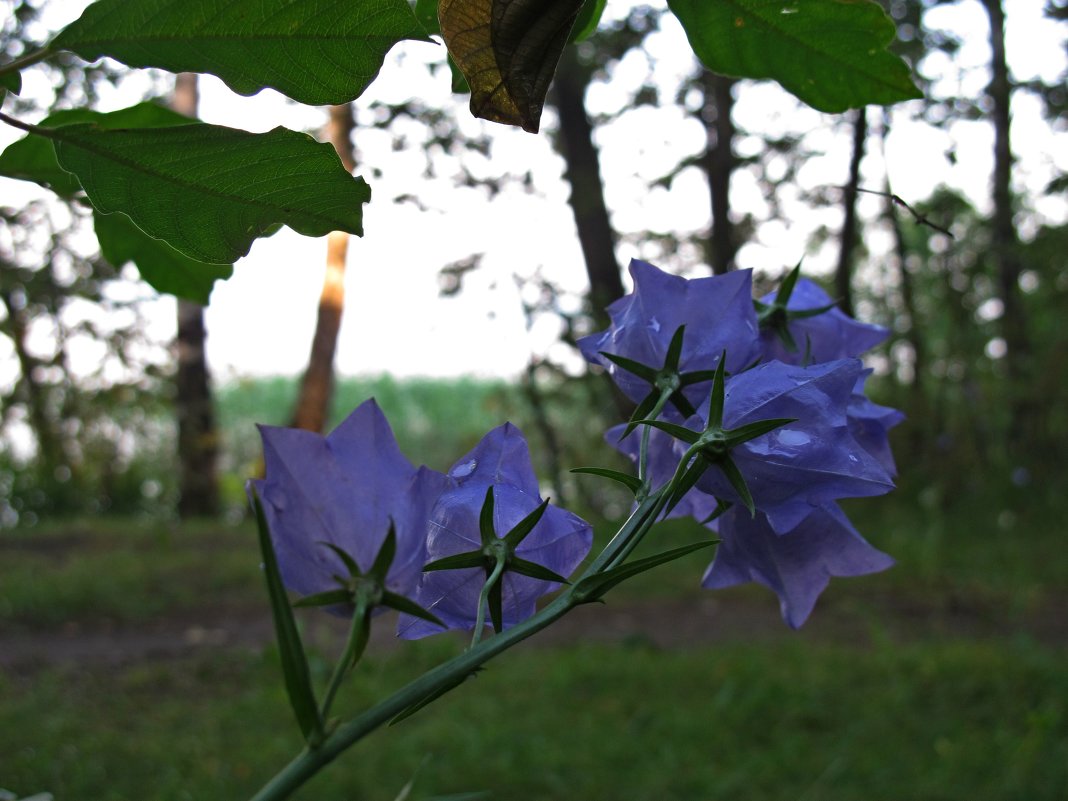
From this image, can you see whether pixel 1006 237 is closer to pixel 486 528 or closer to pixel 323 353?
pixel 323 353

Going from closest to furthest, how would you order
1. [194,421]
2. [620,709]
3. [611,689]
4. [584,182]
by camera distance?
[620,709] → [611,689] → [584,182] → [194,421]

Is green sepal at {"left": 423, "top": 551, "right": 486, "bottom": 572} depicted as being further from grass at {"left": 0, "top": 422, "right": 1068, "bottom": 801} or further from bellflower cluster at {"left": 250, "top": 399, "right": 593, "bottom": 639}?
grass at {"left": 0, "top": 422, "right": 1068, "bottom": 801}

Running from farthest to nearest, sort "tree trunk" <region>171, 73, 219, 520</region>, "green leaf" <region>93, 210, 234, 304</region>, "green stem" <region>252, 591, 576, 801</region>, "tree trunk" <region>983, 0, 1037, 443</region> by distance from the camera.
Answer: "tree trunk" <region>171, 73, 219, 520</region> < "tree trunk" <region>983, 0, 1037, 443</region> < "green leaf" <region>93, 210, 234, 304</region> < "green stem" <region>252, 591, 576, 801</region>

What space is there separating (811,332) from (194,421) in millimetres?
5810

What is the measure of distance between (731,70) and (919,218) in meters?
0.13

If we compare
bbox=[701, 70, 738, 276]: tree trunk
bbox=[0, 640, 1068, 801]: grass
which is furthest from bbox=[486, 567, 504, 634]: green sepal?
bbox=[701, 70, 738, 276]: tree trunk

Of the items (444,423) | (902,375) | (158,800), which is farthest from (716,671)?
(444,423)

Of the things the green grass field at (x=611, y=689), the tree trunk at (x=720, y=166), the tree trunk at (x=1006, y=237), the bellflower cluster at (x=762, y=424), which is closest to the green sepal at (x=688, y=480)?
the bellflower cluster at (x=762, y=424)

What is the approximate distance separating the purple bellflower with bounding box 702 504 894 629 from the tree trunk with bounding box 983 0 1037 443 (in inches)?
201

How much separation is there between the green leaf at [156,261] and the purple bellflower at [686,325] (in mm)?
223

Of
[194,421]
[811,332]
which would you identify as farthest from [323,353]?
[811,332]

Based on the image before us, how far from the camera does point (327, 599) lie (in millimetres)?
306

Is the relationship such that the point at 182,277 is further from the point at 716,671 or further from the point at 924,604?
the point at 924,604

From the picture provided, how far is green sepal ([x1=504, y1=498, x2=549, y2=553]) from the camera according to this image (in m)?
0.30
